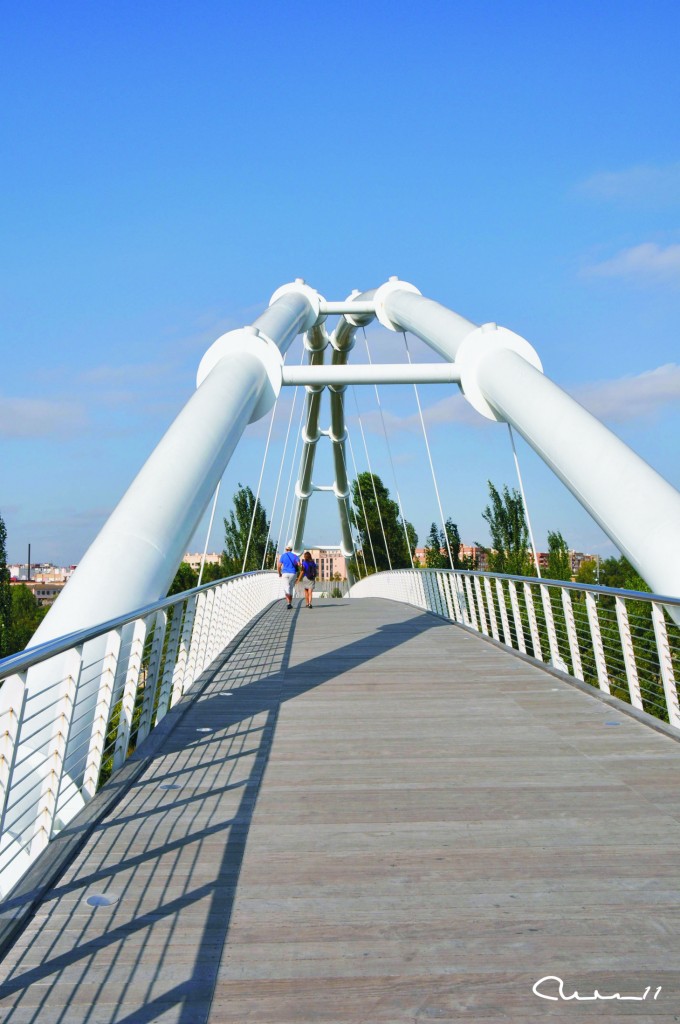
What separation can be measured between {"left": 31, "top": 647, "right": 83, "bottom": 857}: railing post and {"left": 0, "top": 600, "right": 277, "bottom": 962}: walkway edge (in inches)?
2.3

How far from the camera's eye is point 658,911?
3.12 m

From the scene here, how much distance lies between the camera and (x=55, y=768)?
397 cm

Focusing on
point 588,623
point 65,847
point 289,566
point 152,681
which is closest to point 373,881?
point 65,847

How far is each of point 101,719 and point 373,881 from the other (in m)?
1.88

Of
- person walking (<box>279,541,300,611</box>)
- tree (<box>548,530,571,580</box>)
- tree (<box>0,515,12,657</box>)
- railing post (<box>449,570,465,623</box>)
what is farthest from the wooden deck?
tree (<box>0,515,12,657</box>)

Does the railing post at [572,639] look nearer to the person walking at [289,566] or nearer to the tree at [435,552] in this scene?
the person walking at [289,566]

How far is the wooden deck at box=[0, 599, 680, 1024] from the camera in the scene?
2.62 metres

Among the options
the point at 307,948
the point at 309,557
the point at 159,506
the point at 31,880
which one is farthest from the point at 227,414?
the point at 309,557

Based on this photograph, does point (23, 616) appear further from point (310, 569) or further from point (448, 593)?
point (448, 593)

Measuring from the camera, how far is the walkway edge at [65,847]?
3100 millimetres

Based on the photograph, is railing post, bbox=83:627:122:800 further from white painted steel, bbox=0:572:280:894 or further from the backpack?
the backpack

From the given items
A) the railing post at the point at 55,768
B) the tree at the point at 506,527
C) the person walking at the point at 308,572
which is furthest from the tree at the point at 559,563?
the railing post at the point at 55,768

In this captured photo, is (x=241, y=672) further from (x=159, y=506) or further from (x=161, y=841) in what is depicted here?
(x=161, y=841)

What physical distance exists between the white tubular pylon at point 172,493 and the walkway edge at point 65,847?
35.2 inches
